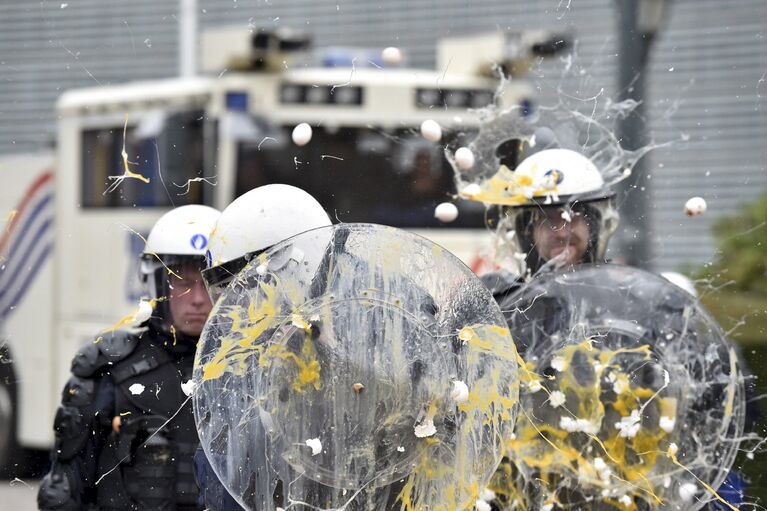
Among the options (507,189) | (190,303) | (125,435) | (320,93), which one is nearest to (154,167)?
(190,303)

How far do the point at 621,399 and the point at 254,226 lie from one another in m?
1.17

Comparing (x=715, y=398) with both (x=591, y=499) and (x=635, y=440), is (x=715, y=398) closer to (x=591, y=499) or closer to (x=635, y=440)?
(x=635, y=440)

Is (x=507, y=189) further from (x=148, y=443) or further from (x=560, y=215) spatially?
(x=148, y=443)

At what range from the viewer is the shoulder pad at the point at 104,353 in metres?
3.68

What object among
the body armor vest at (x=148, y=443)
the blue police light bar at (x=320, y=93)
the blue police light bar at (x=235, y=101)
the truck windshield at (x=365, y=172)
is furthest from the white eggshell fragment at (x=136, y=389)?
the blue police light bar at (x=235, y=101)

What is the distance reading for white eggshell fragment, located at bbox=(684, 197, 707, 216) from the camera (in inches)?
138

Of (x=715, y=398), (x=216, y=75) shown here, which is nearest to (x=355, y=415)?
(x=715, y=398)

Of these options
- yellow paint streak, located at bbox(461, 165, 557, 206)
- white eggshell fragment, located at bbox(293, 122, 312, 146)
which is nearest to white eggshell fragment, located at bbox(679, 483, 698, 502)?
yellow paint streak, located at bbox(461, 165, 557, 206)

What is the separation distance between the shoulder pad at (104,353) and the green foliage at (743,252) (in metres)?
1.93

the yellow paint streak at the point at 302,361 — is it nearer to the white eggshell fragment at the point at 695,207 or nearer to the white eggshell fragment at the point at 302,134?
the white eggshell fragment at the point at 302,134

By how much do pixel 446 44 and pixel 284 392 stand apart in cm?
653

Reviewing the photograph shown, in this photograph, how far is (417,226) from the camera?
8016 mm

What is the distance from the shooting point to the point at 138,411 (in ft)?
11.9

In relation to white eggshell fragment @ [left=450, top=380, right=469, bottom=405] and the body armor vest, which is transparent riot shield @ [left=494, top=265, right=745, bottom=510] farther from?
the body armor vest
